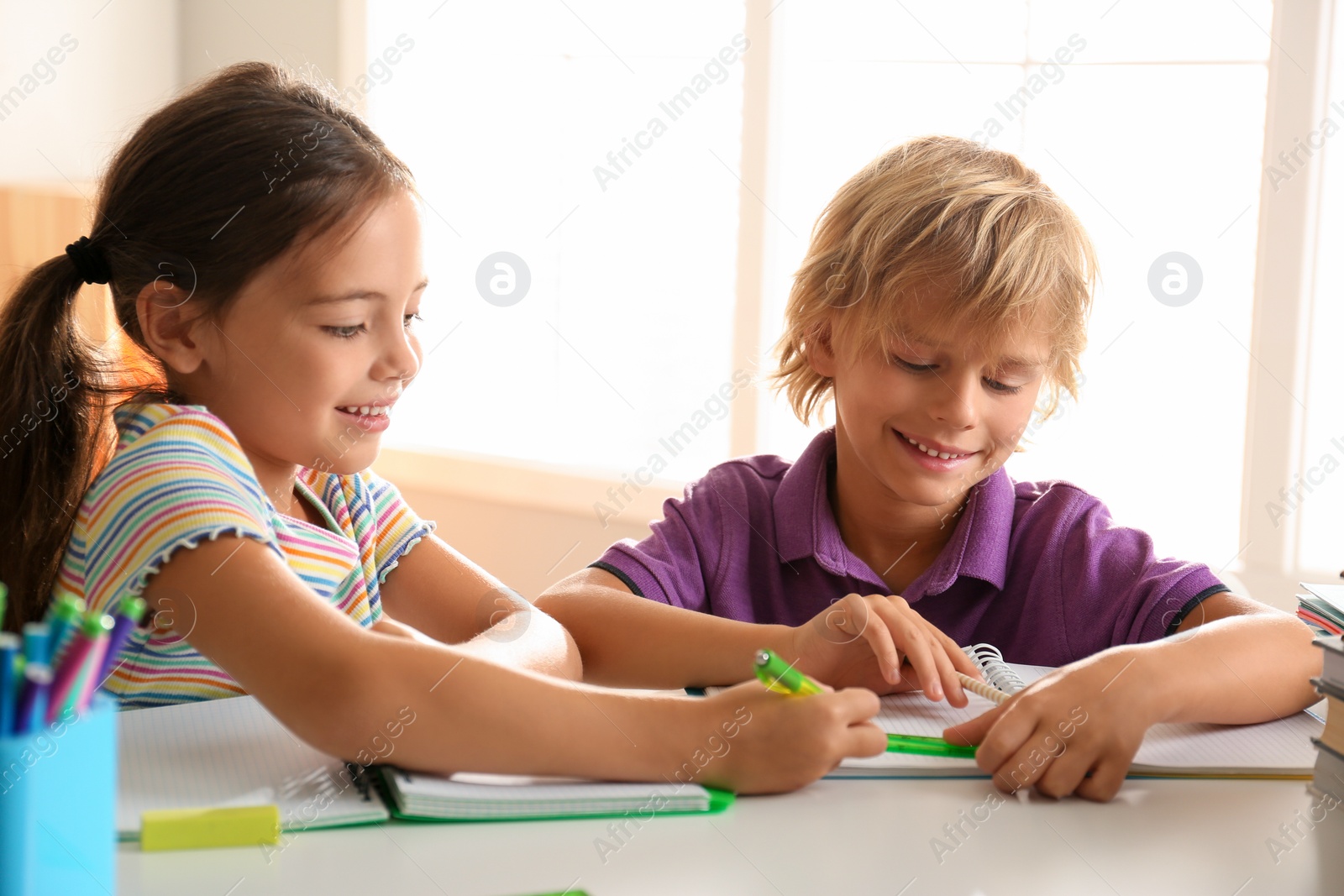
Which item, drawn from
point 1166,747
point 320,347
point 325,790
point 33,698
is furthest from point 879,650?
point 33,698

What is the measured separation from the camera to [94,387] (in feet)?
3.63

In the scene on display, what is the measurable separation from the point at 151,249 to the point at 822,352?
728 mm

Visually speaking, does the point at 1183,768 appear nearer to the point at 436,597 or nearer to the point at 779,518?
the point at 779,518

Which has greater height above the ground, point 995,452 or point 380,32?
point 380,32

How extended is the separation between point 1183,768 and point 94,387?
0.98 metres

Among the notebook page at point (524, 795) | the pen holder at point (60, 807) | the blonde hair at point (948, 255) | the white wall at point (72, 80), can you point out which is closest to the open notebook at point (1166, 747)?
the notebook page at point (524, 795)

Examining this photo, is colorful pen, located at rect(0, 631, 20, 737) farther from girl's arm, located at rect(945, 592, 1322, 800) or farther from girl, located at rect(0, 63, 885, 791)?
girl's arm, located at rect(945, 592, 1322, 800)

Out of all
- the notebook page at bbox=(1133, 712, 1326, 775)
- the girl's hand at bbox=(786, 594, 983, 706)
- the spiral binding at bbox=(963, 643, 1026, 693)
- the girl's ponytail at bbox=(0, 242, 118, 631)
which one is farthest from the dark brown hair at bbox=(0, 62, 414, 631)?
the notebook page at bbox=(1133, 712, 1326, 775)

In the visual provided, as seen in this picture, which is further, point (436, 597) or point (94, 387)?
point (436, 597)

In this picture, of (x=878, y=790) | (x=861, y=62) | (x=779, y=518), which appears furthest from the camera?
(x=861, y=62)

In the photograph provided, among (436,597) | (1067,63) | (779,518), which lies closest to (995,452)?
(779,518)

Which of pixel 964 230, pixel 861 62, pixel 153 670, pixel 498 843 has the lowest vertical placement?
pixel 153 670

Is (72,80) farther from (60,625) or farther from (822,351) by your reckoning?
(60,625)

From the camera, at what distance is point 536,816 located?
29.5 inches
